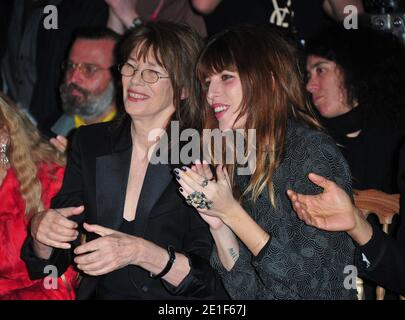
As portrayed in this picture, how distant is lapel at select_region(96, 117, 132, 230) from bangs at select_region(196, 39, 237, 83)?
0.40 m

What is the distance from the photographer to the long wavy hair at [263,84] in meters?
2.02

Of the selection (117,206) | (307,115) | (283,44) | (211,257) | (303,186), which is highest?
(283,44)

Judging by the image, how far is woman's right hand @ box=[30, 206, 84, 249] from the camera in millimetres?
2041

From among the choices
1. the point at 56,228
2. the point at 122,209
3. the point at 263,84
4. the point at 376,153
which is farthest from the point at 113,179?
the point at 376,153

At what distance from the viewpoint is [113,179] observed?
2273 mm

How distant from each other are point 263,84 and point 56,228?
81 cm

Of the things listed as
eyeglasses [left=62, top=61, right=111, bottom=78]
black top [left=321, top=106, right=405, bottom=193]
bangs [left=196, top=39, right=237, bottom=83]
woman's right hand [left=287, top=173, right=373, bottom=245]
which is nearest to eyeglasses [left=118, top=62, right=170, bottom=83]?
bangs [left=196, top=39, right=237, bottom=83]

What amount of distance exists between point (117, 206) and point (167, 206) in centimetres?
18

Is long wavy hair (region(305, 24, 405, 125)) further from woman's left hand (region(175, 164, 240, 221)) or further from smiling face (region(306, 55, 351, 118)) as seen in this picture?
woman's left hand (region(175, 164, 240, 221))

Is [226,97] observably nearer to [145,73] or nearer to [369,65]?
[145,73]

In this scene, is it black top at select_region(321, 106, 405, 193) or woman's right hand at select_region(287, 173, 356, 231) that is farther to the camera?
black top at select_region(321, 106, 405, 193)

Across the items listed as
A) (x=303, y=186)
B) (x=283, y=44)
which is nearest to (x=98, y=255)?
(x=303, y=186)

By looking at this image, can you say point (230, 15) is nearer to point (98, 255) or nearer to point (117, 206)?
point (117, 206)

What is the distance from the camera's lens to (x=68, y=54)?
14.0ft
